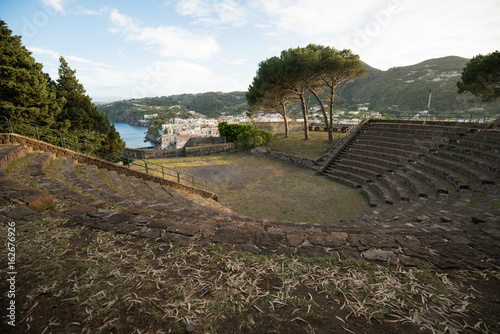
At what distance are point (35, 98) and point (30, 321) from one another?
756 inches

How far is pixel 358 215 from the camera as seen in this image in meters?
7.97

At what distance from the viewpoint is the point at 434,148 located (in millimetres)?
12258

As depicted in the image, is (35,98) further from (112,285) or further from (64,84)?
(112,285)

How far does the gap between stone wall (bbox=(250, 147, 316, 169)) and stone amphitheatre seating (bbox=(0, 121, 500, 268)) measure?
1.99 meters

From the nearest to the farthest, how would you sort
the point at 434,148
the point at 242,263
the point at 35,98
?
the point at 242,263 < the point at 434,148 < the point at 35,98

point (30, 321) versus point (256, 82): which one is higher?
point (256, 82)

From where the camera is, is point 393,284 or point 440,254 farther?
point 440,254

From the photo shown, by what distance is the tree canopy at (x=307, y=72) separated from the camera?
56.6ft

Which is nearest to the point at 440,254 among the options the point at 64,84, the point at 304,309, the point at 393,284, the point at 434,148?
the point at 393,284

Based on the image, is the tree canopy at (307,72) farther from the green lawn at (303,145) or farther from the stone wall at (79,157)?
the stone wall at (79,157)

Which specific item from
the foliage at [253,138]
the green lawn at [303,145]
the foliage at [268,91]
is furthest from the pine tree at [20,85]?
the green lawn at [303,145]

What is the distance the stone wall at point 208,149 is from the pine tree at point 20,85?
11.2 metres

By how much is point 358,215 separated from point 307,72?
548 inches

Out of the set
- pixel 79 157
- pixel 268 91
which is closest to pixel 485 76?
pixel 268 91
